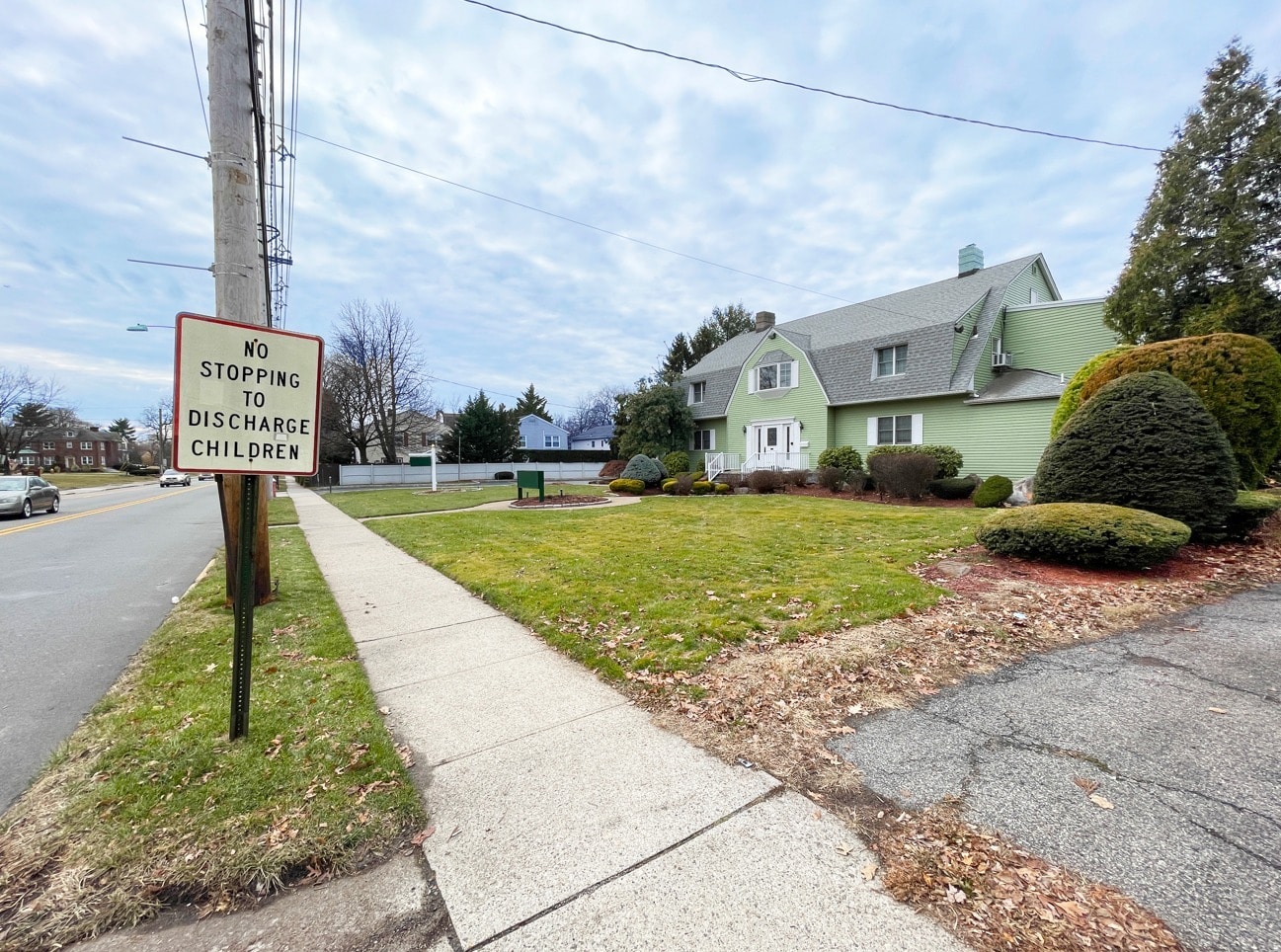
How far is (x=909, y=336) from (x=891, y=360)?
108cm

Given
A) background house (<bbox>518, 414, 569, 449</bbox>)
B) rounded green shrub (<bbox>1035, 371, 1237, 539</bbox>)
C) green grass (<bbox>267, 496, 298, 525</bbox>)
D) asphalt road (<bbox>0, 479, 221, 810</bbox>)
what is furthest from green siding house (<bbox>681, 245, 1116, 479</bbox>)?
background house (<bbox>518, 414, 569, 449</bbox>)

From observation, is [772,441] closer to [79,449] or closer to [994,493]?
[994,493]

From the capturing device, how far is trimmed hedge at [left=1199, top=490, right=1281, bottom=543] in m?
6.80

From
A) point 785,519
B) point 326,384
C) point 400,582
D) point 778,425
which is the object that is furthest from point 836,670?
point 326,384

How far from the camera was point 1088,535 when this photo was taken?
5.85 meters

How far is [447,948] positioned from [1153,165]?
78.6 feet

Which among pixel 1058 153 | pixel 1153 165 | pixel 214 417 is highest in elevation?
pixel 1153 165

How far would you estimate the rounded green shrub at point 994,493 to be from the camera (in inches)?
498

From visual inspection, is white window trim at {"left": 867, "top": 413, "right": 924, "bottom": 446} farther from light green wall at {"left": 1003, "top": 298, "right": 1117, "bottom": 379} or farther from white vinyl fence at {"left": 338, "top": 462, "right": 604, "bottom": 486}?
white vinyl fence at {"left": 338, "top": 462, "right": 604, "bottom": 486}

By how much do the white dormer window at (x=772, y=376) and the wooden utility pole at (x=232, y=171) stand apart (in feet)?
66.5

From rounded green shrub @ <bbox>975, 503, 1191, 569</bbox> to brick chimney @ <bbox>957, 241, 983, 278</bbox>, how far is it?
59.9 ft

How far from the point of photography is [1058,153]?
851cm

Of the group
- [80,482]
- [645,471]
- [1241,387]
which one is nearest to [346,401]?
[80,482]

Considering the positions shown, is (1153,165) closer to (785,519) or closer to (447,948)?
(785,519)
